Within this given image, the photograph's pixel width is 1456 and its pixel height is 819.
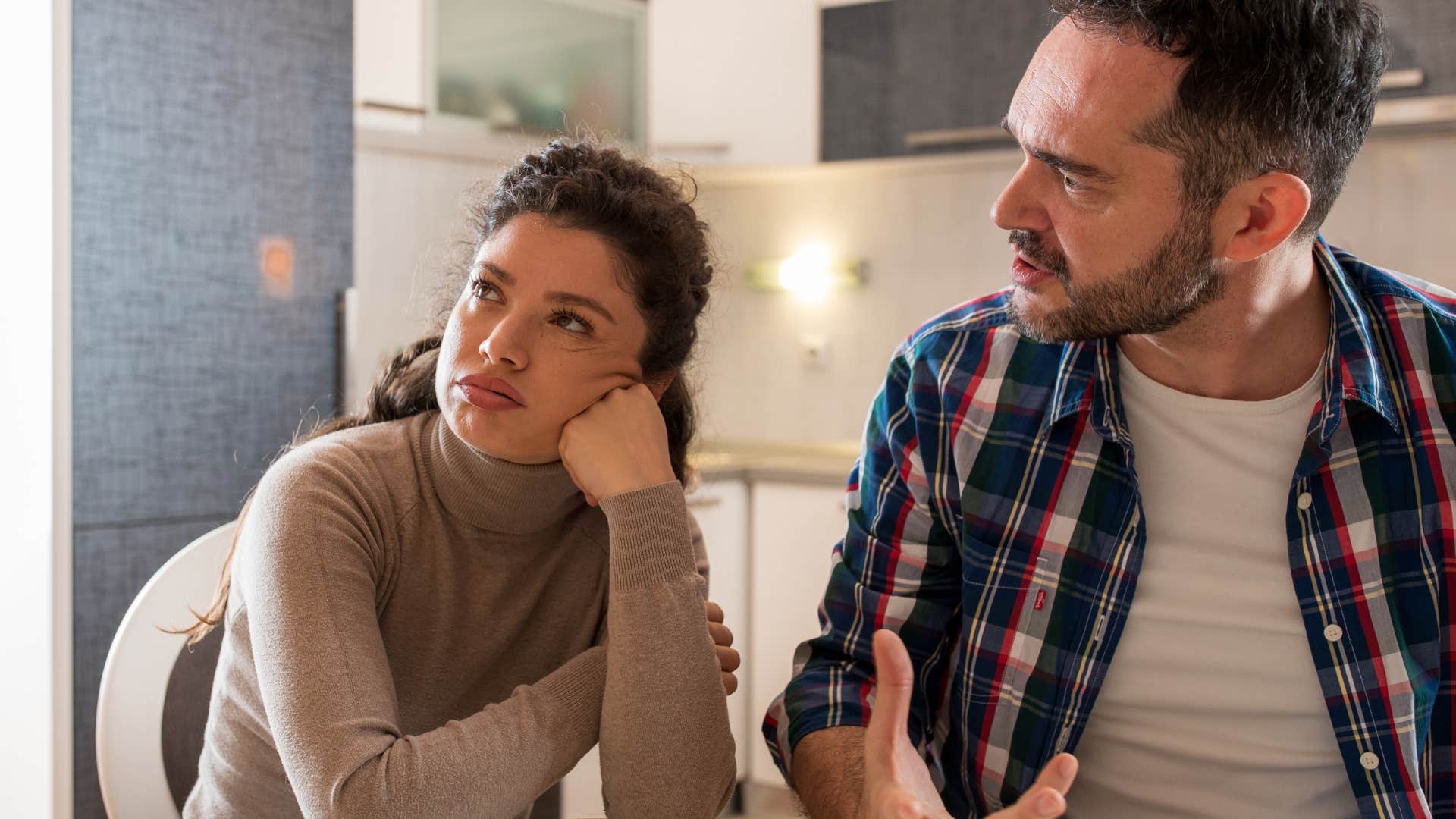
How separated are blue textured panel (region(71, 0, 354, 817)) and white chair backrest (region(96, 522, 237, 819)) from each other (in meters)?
1.17

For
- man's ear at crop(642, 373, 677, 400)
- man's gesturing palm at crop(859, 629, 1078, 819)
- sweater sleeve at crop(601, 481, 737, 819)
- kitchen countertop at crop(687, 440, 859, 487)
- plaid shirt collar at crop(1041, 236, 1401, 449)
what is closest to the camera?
man's gesturing palm at crop(859, 629, 1078, 819)

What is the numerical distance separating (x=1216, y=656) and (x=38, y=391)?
1946 mm

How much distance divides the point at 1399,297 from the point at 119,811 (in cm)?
128

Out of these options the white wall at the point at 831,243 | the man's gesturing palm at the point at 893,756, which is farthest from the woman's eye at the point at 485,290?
Answer: the white wall at the point at 831,243

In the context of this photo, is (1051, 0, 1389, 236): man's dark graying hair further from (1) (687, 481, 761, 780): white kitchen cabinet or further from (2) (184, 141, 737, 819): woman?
(1) (687, 481, 761, 780): white kitchen cabinet

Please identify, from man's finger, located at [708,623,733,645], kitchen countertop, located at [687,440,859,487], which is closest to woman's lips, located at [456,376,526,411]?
man's finger, located at [708,623,733,645]

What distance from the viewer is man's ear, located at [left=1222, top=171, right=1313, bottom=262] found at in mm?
1204

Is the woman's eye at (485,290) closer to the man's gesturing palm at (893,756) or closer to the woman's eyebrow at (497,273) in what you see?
the woman's eyebrow at (497,273)

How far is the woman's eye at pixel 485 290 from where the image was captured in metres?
1.17

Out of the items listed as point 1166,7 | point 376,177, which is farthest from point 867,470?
point 376,177

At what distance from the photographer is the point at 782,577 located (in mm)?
3252

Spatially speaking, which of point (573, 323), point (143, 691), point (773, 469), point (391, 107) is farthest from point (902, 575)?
point (391, 107)

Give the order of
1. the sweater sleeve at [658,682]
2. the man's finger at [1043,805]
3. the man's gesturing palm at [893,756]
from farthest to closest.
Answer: the sweater sleeve at [658,682] → the man's gesturing palm at [893,756] → the man's finger at [1043,805]

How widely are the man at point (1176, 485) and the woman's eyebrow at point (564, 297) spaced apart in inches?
13.8
